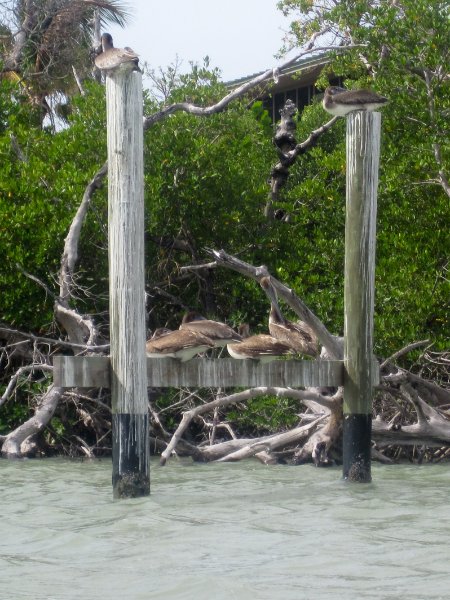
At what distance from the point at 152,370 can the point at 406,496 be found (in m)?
2.41

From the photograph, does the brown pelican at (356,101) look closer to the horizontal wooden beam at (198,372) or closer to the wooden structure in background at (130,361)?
the wooden structure in background at (130,361)

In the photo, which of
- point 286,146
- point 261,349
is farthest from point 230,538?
point 286,146

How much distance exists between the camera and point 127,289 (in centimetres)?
818

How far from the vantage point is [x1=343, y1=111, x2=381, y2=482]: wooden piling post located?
9086mm

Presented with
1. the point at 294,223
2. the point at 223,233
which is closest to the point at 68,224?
the point at 223,233

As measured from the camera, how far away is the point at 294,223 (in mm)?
14602

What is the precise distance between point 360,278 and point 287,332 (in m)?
0.86

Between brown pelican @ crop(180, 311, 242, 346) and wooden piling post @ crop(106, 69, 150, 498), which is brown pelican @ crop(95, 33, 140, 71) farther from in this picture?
brown pelican @ crop(180, 311, 242, 346)

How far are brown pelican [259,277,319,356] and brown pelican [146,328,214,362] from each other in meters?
0.66

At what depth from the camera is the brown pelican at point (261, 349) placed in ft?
27.7

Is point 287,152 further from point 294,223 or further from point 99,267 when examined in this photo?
point 99,267

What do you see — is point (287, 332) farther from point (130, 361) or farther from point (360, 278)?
point (130, 361)

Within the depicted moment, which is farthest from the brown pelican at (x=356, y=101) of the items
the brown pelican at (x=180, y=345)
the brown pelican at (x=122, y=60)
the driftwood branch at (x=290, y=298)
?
the brown pelican at (x=180, y=345)

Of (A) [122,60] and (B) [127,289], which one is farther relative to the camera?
(A) [122,60]
